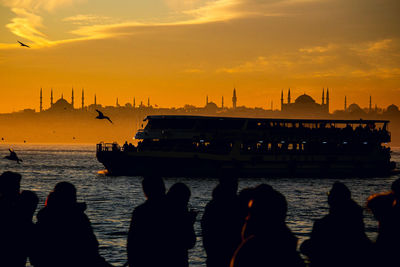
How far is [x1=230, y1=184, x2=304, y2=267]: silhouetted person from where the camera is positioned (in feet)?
12.4

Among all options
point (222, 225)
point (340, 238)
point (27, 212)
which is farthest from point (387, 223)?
point (27, 212)

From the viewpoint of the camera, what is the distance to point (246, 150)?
184 feet

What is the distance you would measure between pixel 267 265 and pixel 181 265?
2031mm

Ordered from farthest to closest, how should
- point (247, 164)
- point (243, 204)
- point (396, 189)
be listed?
point (247, 164) < point (243, 204) < point (396, 189)

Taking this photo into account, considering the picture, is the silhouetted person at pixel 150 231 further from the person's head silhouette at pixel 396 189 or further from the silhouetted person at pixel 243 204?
the person's head silhouette at pixel 396 189

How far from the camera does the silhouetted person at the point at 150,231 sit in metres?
5.60

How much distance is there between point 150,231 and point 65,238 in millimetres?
857

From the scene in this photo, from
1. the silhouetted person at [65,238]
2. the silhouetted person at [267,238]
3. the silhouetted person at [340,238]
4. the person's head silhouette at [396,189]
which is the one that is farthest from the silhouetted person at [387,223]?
the silhouetted person at [65,238]

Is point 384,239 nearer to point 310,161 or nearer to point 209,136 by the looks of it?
point 209,136

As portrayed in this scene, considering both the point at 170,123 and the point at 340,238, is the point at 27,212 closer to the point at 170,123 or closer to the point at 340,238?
the point at 340,238

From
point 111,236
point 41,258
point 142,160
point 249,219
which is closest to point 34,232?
point 41,258

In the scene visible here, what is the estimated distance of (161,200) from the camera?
571 centimetres

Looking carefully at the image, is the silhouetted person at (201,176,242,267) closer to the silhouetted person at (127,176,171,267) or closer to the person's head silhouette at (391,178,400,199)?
the silhouetted person at (127,176,171,267)

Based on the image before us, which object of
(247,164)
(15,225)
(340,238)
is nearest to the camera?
(340,238)
